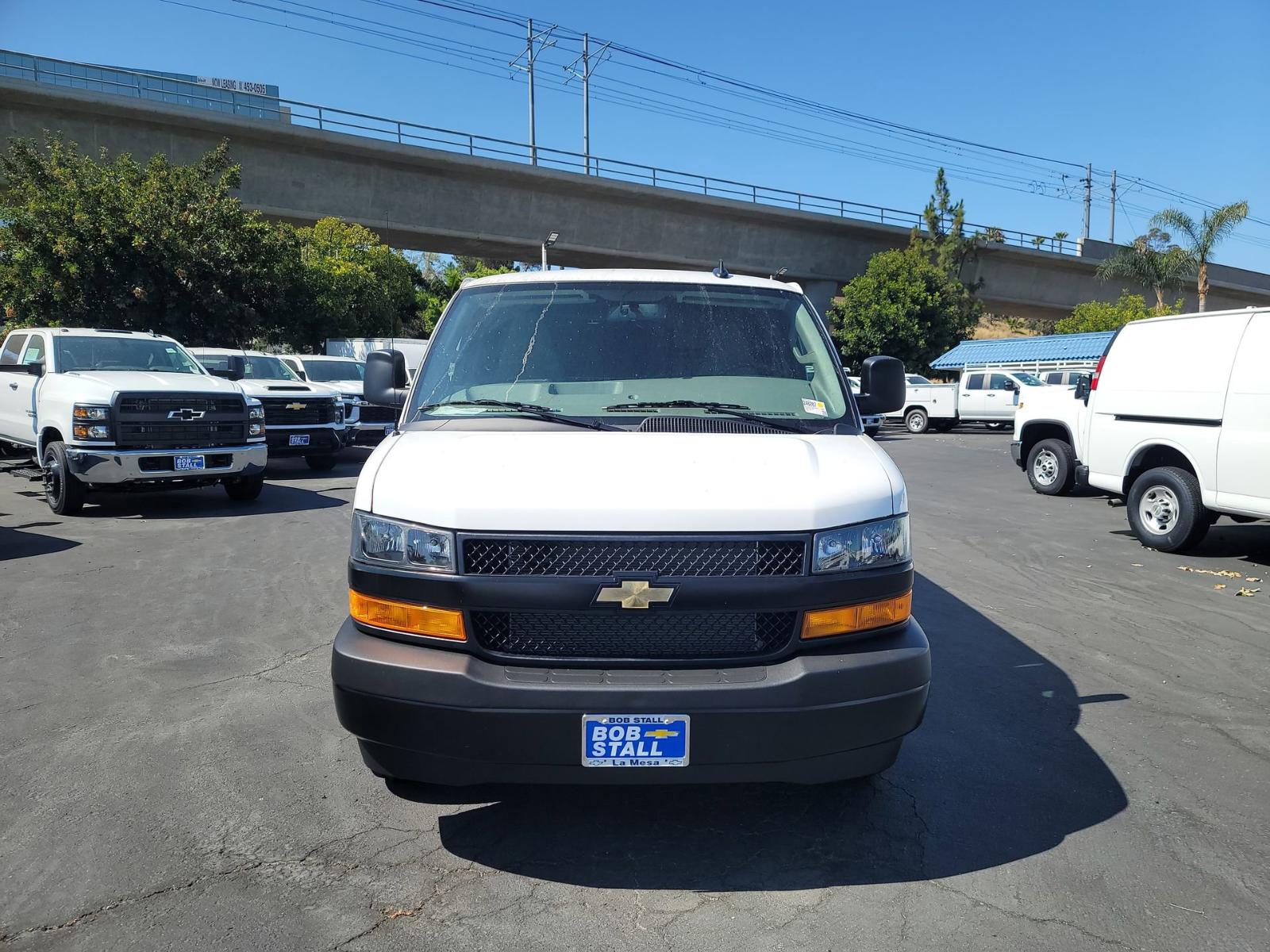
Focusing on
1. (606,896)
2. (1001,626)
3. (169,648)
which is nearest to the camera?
(606,896)

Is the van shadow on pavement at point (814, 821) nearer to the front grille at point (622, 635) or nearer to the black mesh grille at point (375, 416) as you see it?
the front grille at point (622, 635)

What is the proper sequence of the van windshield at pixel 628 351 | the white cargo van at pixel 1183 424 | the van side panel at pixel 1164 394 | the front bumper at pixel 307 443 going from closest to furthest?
the van windshield at pixel 628 351 < the white cargo van at pixel 1183 424 < the van side panel at pixel 1164 394 < the front bumper at pixel 307 443

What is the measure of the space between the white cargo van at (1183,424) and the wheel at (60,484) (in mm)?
10878

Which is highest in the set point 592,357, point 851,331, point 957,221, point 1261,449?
point 957,221

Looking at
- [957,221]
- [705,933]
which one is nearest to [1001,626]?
[705,933]

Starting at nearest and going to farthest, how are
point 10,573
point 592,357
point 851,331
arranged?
point 592,357
point 10,573
point 851,331

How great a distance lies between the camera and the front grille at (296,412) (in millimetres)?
13656

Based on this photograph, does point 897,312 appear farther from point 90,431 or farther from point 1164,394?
point 90,431

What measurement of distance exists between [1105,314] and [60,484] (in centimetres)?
4305

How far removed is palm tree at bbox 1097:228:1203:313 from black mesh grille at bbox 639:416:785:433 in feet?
145

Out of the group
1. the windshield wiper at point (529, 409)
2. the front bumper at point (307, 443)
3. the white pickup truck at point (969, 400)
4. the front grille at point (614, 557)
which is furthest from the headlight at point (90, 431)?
the white pickup truck at point (969, 400)

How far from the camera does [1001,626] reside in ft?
19.4

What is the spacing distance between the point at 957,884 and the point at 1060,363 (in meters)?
35.3

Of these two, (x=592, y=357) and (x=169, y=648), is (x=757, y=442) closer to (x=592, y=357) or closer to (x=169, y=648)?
(x=592, y=357)
